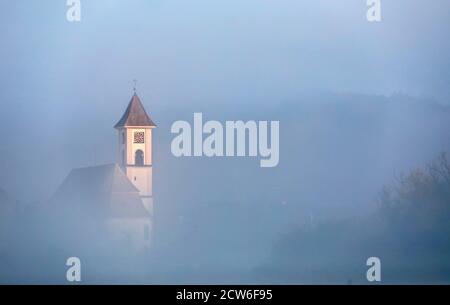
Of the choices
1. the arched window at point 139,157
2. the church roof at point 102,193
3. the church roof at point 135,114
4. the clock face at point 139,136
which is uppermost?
the church roof at point 135,114

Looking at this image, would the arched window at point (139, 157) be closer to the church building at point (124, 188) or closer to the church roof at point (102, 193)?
the church building at point (124, 188)

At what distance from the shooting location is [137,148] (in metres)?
13.3

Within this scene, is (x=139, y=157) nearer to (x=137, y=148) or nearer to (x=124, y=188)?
(x=137, y=148)

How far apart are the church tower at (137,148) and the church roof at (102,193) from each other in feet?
0.20

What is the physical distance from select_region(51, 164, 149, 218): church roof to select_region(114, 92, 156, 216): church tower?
60mm

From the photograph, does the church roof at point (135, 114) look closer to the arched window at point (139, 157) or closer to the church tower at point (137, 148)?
the church tower at point (137, 148)

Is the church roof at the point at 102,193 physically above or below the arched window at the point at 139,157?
below

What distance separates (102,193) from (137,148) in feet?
1.50

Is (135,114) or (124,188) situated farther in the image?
(124,188)

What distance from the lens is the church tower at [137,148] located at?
13.2 metres

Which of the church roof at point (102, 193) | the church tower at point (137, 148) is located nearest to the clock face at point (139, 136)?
the church tower at point (137, 148)

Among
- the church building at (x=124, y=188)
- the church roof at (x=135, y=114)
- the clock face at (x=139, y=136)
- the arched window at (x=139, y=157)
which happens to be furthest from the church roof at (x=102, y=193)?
the church roof at (x=135, y=114)

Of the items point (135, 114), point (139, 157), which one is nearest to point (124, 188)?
point (139, 157)

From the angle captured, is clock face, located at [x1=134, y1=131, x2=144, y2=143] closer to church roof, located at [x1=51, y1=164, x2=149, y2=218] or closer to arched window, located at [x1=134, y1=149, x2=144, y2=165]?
arched window, located at [x1=134, y1=149, x2=144, y2=165]
